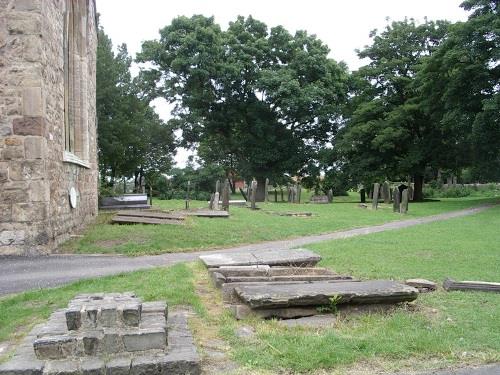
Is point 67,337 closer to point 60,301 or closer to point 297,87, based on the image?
point 60,301

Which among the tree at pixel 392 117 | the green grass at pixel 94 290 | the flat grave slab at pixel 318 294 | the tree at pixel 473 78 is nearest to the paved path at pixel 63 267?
the green grass at pixel 94 290

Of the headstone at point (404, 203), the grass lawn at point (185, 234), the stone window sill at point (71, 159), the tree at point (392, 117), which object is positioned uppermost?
the tree at point (392, 117)

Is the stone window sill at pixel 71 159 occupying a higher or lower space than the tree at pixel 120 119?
lower

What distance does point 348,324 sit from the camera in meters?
5.23

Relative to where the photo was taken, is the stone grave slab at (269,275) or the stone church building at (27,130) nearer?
the stone grave slab at (269,275)

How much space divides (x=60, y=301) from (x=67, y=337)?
8.32 feet

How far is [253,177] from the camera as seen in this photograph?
37250 mm

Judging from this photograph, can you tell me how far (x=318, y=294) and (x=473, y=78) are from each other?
82.8ft

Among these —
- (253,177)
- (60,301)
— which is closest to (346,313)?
(60,301)

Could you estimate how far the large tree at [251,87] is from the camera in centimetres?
3419

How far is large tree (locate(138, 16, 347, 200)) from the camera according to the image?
3419 centimetres

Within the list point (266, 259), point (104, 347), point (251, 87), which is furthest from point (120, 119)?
point (104, 347)

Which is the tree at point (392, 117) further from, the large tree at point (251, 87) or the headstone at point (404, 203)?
the headstone at point (404, 203)

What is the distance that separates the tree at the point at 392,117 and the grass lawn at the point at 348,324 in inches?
1018
